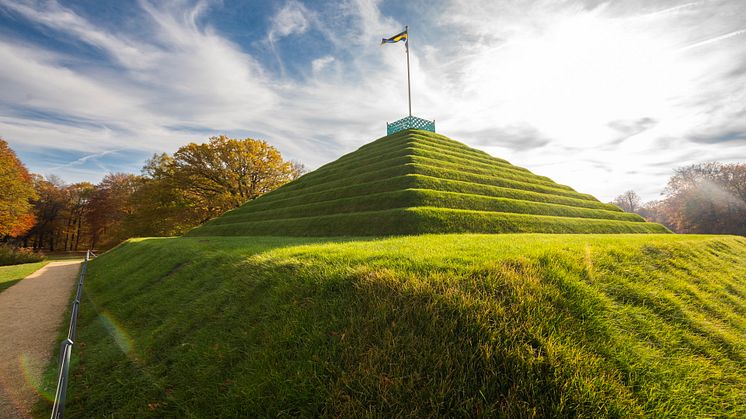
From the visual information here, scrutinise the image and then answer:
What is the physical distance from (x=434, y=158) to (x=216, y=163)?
28.6 meters

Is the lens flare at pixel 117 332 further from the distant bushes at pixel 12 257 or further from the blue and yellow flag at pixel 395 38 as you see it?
the blue and yellow flag at pixel 395 38

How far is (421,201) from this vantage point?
15.5 m

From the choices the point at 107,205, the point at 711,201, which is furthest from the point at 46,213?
the point at 711,201

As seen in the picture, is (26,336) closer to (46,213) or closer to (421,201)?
(421,201)

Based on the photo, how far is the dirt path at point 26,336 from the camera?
5.22m

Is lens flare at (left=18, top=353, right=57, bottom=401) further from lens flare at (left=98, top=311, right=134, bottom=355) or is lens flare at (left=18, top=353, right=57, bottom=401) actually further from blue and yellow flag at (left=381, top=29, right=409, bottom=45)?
blue and yellow flag at (left=381, top=29, right=409, bottom=45)

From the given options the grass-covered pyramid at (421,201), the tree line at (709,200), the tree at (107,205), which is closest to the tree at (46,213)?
the tree at (107,205)

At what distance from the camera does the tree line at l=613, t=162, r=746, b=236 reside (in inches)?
1796

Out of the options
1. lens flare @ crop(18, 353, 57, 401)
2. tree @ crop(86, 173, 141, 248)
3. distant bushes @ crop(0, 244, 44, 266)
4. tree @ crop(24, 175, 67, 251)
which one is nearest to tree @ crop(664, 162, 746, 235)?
lens flare @ crop(18, 353, 57, 401)

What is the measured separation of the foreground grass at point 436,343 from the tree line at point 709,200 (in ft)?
203

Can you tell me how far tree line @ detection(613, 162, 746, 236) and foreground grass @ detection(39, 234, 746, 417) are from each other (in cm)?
6177

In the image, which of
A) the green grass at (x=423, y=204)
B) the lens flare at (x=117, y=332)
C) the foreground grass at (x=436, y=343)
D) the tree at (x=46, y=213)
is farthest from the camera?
the tree at (x=46, y=213)

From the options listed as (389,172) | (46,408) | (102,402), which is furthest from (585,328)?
(389,172)

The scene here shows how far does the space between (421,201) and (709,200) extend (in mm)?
63181
